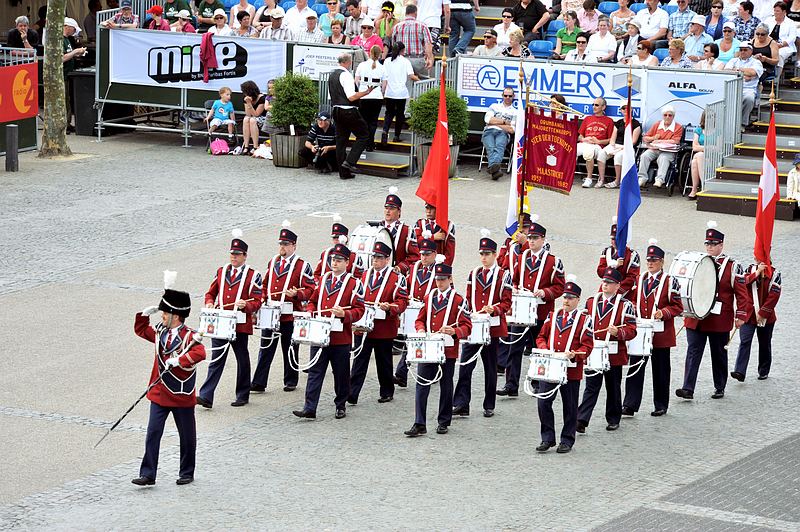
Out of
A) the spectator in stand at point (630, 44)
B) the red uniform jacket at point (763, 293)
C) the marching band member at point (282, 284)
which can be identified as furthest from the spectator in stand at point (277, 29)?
Result: the red uniform jacket at point (763, 293)

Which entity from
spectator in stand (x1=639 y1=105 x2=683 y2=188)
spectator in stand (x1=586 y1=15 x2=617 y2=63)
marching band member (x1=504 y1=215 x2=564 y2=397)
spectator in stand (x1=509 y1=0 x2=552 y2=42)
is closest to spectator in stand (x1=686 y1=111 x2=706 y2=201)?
spectator in stand (x1=639 y1=105 x2=683 y2=188)

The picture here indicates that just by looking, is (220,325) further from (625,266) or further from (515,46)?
(515,46)

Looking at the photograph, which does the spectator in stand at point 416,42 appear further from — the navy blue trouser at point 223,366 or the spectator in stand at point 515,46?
the navy blue trouser at point 223,366

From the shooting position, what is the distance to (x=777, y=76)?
76.8ft

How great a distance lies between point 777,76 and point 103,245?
1163 centimetres

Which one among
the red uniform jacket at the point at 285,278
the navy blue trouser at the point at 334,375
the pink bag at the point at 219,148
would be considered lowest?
the navy blue trouser at the point at 334,375

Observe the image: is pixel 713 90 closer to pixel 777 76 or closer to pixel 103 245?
pixel 777 76

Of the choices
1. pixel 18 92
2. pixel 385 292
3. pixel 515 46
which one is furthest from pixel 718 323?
pixel 18 92

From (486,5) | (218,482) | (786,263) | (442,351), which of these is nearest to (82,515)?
(218,482)

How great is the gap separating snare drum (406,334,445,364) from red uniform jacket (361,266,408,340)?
0.88 meters

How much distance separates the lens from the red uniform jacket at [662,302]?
519 inches

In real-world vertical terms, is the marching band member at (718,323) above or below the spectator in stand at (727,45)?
below

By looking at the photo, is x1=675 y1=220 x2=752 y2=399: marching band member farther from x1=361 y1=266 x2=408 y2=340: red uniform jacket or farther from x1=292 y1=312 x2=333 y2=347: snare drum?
x1=292 y1=312 x2=333 y2=347: snare drum

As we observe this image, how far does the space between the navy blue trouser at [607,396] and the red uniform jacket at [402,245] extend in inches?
112
